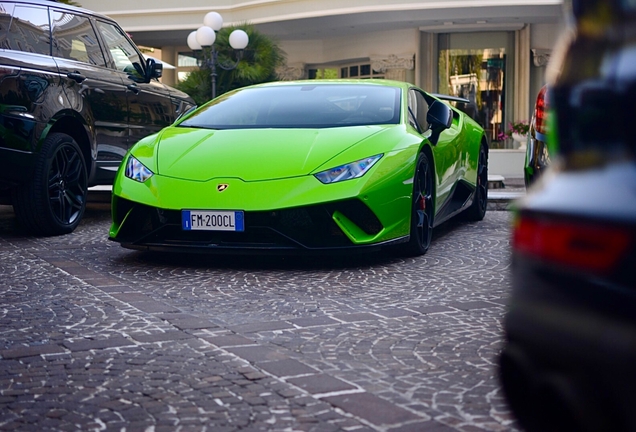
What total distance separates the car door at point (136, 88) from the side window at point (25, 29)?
1.04 m

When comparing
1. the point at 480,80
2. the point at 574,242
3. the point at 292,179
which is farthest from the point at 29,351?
the point at 480,80

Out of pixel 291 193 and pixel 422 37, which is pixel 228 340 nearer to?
pixel 291 193

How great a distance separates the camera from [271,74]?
24672 millimetres

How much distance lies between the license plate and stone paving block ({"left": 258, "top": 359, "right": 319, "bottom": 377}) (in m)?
2.17

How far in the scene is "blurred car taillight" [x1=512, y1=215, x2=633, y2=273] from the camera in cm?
151

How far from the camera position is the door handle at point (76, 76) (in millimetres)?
7875

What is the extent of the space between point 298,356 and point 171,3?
2579 cm

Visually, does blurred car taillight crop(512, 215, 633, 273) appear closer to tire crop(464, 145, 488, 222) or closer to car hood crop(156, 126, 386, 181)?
car hood crop(156, 126, 386, 181)

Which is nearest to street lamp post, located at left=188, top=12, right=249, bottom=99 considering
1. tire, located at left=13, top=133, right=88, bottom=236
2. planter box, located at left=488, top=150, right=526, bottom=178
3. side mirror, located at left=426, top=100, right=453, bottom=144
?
planter box, located at left=488, top=150, right=526, bottom=178

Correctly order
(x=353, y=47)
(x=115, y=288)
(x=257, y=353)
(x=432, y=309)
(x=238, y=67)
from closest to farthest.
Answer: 1. (x=257, y=353)
2. (x=432, y=309)
3. (x=115, y=288)
4. (x=238, y=67)
5. (x=353, y=47)

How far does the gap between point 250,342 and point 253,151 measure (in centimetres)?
244

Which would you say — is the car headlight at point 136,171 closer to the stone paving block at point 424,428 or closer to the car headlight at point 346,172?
the car headlight at point 346,172

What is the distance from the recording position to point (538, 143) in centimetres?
629

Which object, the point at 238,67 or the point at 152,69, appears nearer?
the point at 152,69
